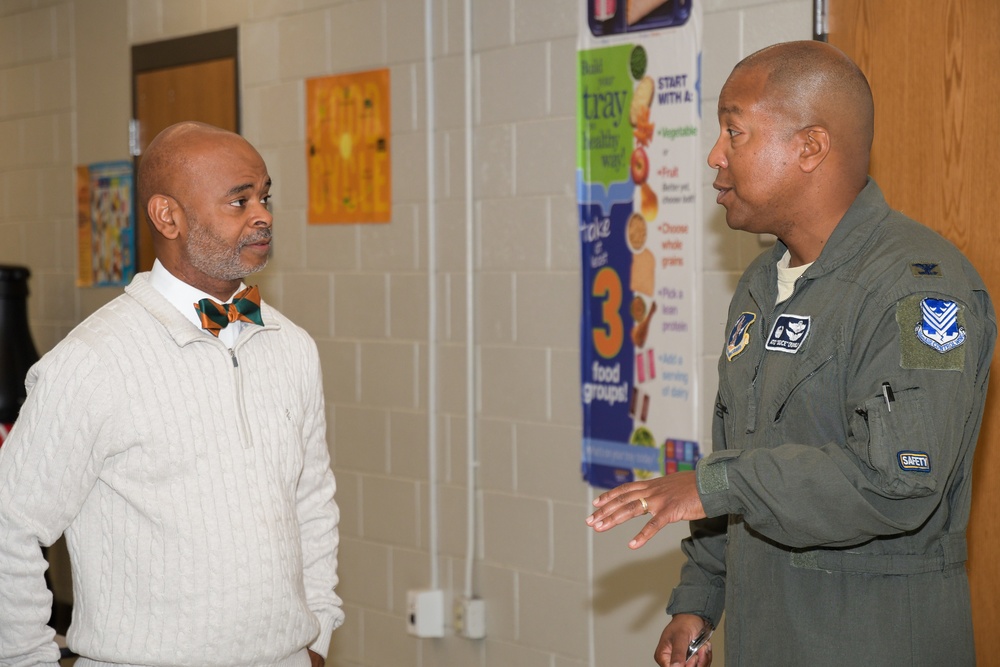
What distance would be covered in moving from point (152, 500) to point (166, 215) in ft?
1.81

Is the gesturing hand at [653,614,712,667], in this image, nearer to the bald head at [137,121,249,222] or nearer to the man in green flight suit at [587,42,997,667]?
the man in green flight suit at [587,42,997,667]

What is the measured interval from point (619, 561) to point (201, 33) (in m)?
2.89

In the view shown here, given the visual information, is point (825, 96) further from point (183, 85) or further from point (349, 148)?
point (183, 85)

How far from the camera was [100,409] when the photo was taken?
2092 millimetres

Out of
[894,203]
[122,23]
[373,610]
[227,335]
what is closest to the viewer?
[227,335]

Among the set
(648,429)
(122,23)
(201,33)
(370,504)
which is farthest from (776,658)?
(122,23)

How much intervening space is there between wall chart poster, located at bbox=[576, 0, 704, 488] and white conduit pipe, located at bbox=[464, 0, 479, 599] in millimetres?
504

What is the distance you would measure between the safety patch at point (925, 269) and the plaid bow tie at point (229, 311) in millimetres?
1168

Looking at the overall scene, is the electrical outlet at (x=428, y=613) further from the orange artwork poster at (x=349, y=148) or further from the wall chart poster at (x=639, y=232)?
the orange artwork poster at (x=349, y=148)

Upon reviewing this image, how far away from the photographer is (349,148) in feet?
14.7

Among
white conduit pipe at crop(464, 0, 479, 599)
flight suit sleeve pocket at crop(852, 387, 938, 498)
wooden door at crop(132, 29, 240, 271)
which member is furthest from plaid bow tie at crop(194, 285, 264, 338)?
wooden door at crop(132, 29, 240, 271)

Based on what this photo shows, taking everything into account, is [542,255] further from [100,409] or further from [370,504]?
[100,409]

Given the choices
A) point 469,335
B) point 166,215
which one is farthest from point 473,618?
point 166,215

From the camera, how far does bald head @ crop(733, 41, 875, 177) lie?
199 cm
